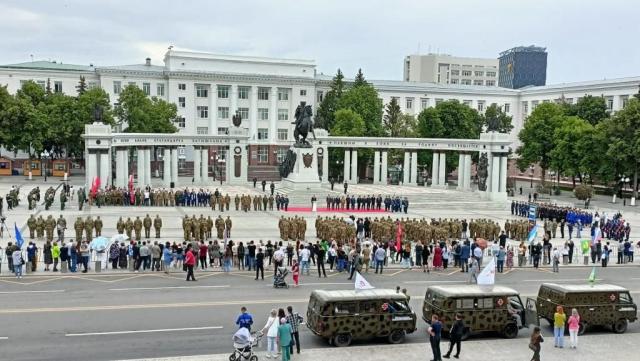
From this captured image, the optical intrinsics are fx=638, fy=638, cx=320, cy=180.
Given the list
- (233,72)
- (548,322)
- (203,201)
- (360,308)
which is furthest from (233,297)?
(233,72)

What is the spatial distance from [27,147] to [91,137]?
2706cm

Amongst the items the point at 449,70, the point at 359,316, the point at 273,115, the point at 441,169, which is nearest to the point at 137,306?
the point at 359,316

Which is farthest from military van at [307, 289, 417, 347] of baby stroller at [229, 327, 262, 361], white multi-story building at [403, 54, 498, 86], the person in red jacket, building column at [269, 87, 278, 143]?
white multi-story building at [403, 54, 498, 86]

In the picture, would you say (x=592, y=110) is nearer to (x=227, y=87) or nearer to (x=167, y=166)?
(x=227, y=87)

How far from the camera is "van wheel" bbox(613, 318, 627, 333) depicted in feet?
61.2

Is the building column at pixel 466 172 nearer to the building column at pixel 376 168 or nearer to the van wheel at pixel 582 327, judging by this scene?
the building column at pixel 376 168

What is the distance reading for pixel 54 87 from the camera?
8688 centimetres

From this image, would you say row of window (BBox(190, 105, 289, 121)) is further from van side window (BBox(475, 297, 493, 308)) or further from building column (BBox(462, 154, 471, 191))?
van side window (BBox(475, 297, 493, 308))

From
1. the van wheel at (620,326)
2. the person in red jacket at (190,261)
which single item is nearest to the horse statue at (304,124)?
the person in red jacket at (190,261)

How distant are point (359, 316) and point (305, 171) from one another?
38.0 meters

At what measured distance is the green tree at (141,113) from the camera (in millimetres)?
71875

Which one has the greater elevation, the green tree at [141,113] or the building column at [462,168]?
A: the green tree at [141,113]

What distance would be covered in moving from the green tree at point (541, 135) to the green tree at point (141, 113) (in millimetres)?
42933

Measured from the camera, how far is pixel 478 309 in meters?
17.6
